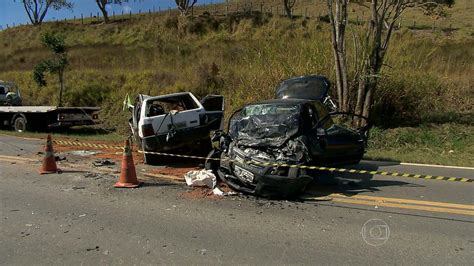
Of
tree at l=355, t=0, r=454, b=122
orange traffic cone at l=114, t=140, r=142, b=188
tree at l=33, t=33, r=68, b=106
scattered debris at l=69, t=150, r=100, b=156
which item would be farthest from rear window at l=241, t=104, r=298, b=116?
tree at l=33, t=33, r=68, b=106

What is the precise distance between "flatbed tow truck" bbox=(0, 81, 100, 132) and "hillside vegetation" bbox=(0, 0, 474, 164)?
2317 millimetres

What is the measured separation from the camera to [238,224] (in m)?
5.68

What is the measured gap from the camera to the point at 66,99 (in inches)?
1059

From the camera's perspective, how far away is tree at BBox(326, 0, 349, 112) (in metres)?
13.9

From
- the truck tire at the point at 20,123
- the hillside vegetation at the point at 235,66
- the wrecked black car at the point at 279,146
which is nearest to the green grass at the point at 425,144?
the hillside vegetation at the point at 235,66

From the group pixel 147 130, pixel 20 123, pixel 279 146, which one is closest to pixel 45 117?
pixel 20 123

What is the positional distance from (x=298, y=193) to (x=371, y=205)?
108 cm

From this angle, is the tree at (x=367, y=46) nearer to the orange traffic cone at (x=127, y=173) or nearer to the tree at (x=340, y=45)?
the tree at (x=340, y=45)

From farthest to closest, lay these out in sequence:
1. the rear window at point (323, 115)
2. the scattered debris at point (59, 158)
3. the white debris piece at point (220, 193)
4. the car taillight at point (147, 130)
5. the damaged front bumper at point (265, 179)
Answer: the scattered debris at point (59, 158) < the car taillight at point (147, 130) < the rear window at point (323, 115) < the white debris piece at point (220, 193) < the damaged front bumper at point (265, 179)

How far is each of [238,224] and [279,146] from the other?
1.80m

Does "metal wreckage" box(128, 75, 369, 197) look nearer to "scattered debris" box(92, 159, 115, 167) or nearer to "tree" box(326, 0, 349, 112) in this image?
"scattered debris" box(92, 159, 115, 167)

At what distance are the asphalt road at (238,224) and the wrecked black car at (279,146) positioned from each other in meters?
0.31

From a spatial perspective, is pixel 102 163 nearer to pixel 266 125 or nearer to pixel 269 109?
pixel 269 109

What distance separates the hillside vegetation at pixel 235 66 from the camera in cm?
1509
